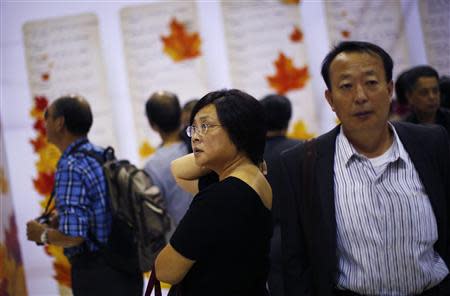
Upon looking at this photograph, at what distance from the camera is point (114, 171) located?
2516mm

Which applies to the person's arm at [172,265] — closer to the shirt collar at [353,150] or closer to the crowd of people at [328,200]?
the crowd of people at [328,200]

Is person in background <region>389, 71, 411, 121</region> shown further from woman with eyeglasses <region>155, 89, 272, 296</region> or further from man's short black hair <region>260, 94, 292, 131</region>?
woman with eyeglasses <region>155, 89, 272, 296</region>

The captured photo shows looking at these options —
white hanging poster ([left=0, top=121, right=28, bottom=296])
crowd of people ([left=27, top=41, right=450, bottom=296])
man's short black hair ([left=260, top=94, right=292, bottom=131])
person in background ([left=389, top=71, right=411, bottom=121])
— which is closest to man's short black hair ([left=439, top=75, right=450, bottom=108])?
person in background ([left=389, top=71, right=411, bottom=121])

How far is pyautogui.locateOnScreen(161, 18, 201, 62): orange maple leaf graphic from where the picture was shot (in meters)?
4.19

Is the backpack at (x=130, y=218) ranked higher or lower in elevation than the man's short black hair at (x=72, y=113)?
lower

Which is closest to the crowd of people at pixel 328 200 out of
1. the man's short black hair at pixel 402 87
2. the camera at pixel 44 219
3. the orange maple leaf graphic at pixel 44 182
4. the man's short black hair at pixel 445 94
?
the camera at pixel 44 219

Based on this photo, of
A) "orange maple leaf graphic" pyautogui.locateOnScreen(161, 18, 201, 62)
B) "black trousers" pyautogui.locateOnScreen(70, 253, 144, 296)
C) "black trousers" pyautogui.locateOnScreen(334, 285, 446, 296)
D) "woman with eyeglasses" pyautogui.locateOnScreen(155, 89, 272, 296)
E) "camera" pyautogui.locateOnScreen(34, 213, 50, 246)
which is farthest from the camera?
"orange maple leaf graphic" pyautogui.locateOnScreen(161, 18, 201, 62)

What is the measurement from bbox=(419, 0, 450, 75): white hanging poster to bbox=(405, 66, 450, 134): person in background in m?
1.22

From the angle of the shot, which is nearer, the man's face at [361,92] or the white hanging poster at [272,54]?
the man's face at [361,92]

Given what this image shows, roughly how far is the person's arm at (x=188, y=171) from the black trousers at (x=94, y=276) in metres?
0.87

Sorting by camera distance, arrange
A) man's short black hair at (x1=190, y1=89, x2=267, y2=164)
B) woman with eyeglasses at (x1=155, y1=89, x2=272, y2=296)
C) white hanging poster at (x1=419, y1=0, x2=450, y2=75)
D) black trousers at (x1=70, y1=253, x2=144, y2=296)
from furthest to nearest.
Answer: white hanging poster at (x1=419, y1=0, x2=450, y2=75) < black trousers at (x1=70, y1=253, x2=144, y2=296) < man's short black hair at (x1=190, y1=89, x2=267, y2=164) < woman with eyeglasses at (x1=155, y1=89, x2=272, y2=296)

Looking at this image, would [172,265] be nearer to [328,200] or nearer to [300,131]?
[328,200]

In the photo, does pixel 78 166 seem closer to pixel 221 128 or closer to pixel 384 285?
pixel 221 128

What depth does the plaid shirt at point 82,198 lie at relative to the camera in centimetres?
234
